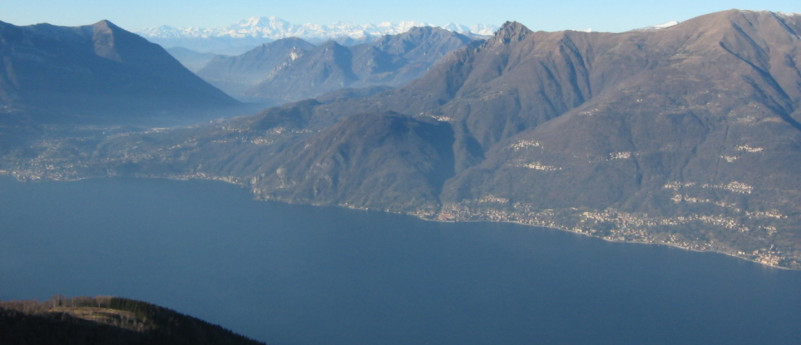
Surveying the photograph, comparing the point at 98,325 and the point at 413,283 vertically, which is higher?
the point at 98,325

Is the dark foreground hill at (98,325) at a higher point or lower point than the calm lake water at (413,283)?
higher

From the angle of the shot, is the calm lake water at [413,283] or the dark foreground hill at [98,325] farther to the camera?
the calm lake water at [413,283]

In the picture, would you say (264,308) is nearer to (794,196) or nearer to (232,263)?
(232,263)

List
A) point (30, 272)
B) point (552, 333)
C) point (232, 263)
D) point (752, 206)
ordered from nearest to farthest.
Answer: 1. point (552, 333)
2. point (30, 272)
3. point (232, 263)
4. point (752, 206)

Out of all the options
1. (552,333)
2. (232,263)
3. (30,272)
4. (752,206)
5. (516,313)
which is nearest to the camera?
(552,333)

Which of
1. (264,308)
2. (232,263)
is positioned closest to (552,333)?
(264,308)

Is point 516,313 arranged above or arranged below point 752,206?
below
